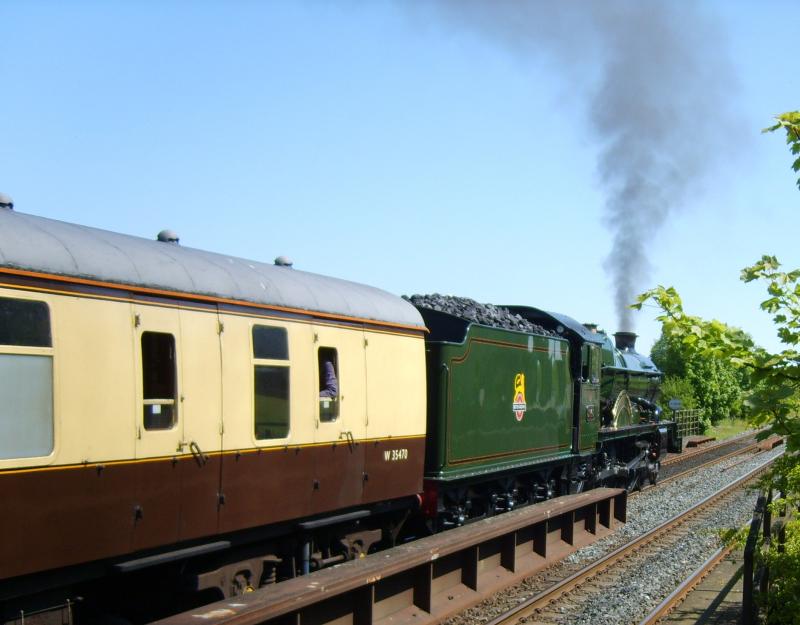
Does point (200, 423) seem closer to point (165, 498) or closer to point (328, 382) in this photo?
point (165, 498)

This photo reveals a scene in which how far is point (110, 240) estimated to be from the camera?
6246 mm

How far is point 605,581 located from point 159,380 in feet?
20.7

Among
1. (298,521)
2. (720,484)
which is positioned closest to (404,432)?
(298,521)

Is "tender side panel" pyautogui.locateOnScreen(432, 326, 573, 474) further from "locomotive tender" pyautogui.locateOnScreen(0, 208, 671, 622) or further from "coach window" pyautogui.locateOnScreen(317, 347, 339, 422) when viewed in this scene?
"coach window" pyautogui.locateOnScreen(317, 347, 339, 422)

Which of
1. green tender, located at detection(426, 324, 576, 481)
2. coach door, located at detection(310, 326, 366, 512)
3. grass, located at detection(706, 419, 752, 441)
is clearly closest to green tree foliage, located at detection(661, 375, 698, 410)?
grass, located at detection(706, 419, 752, 441)

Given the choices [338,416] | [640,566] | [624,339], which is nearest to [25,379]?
[338,416]

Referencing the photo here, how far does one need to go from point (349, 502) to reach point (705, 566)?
16.9 feet

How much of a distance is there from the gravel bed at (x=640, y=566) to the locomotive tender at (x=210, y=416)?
4.88 ft

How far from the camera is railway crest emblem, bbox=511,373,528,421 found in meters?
12.0

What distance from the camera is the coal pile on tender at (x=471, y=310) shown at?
1148cm

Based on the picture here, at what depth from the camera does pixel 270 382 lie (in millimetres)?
7316

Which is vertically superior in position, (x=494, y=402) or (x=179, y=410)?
(x=179, y=410)

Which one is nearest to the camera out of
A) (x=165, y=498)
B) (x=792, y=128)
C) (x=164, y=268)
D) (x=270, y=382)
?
(x=792, y=128)

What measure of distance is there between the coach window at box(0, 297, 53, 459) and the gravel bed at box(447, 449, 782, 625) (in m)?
4.57
